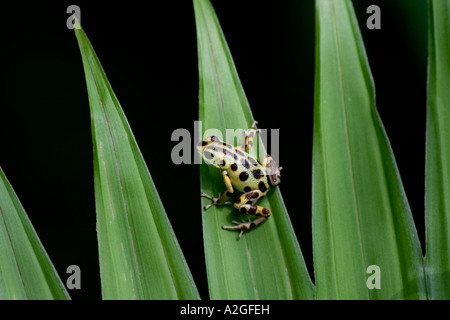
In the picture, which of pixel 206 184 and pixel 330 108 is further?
pixel 206 184

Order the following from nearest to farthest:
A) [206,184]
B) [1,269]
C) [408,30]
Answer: [1,269] < [206,184] < [408,30]

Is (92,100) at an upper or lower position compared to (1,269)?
upper

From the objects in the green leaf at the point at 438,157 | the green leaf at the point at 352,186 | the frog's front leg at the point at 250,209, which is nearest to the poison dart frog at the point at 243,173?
the frog's front leg at the point at 250,209

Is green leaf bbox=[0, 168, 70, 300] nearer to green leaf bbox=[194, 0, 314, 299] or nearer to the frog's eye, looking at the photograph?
green leaf bbox=[194, 0, 314, 299]

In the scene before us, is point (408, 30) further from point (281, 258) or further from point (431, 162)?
point (281, 258)

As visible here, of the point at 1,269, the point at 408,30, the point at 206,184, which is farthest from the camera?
the point at 408,30

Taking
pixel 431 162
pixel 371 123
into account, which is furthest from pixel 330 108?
pixel 431 162

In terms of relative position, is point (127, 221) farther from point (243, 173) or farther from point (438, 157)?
point (438, 157)

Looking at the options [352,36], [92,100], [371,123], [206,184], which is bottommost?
[206,184]
